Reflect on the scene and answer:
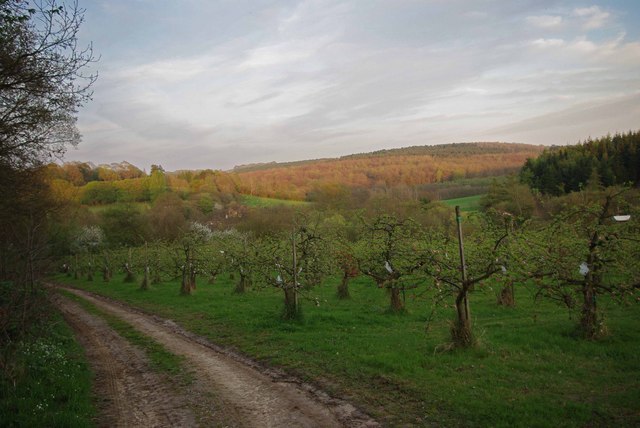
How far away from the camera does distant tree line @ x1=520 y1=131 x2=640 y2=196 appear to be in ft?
171

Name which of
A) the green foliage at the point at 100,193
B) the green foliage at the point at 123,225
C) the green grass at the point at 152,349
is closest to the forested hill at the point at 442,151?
the green foliage at the point at 100,193

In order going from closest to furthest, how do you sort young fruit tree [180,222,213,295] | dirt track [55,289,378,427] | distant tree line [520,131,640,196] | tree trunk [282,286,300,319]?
dirt track [55,289,378,427]
tree trunk [282,286,300,319]
young fruit tree [180,222,213,295]
distant tree line [520,131,640,196]

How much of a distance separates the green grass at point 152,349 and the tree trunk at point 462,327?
627 cm

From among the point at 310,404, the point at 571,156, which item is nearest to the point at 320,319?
the point at 310,404

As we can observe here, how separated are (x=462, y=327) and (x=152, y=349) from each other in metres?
8.39

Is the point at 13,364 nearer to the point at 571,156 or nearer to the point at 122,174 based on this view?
the point at 571,156

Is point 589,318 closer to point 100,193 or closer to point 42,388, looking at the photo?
point 42,388

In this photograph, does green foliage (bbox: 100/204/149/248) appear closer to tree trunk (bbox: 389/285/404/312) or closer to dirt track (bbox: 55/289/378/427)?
tree trunk (bbox: 389/285/404/312)

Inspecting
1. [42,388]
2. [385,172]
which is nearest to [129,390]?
[42,388]

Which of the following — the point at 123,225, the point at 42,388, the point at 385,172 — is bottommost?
the point at 42,388

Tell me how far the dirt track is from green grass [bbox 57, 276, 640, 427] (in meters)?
0.54

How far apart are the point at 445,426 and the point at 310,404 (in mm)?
2343

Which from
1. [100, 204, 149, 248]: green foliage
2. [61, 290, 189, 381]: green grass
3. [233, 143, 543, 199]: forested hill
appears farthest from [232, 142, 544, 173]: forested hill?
[61, 290, 189, 381]: green grass

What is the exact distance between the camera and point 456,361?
9.27 meters
